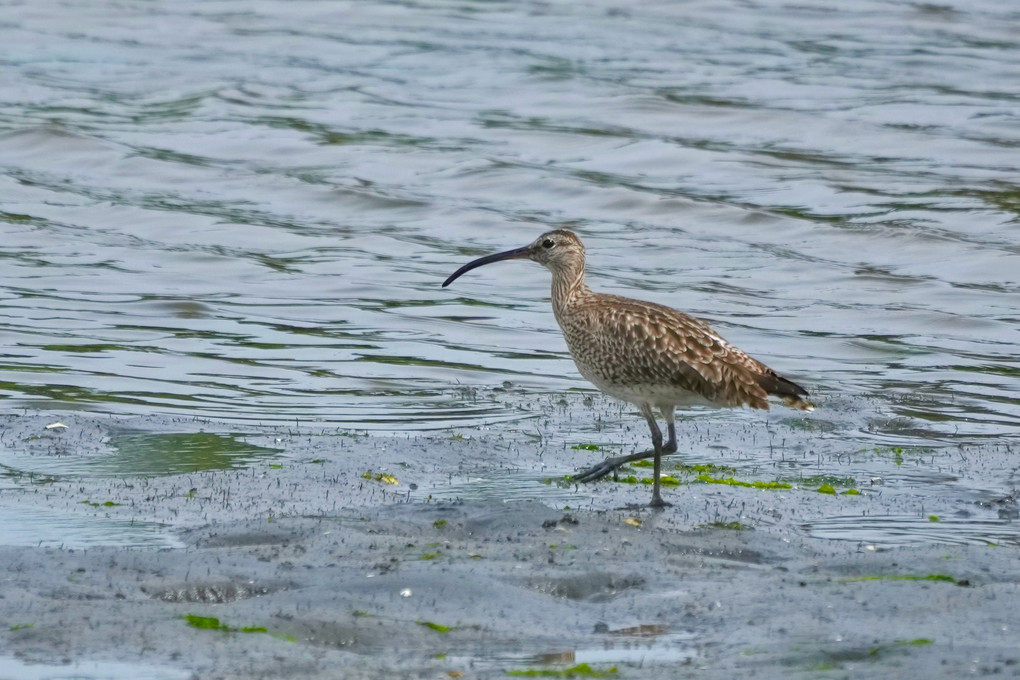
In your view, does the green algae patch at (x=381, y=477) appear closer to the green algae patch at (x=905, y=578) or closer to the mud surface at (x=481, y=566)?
the mud surface at (x=481, y=566)

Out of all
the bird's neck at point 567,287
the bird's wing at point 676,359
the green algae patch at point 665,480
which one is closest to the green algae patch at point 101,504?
the bird's wing at point 676,359

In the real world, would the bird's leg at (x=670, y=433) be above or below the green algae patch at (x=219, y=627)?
below

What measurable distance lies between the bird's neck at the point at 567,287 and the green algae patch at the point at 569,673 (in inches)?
165

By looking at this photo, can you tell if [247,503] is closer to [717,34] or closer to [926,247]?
[926,247]

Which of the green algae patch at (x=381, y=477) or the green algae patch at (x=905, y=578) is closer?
the green algae patch at (x=905, y=578)

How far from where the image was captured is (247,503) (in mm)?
8719

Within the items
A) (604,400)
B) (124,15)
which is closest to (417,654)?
(604,400)

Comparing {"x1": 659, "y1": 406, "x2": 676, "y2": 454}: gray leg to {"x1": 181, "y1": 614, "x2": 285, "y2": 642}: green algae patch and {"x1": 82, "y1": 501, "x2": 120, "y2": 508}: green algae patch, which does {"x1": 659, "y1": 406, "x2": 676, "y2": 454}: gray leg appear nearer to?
{"x1": 82, "y1": 501, "x2": 120, "y2": 508}: green algae patch

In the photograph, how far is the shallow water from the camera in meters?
12.7

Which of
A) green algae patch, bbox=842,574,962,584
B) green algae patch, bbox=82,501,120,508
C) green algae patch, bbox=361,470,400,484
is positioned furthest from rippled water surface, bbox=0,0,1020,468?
green algae patch, bbox=842,574,962,584

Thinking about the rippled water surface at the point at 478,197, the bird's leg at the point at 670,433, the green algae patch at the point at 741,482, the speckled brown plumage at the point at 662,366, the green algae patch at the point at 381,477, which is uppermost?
the speckled brown plumage at the point at 662,366

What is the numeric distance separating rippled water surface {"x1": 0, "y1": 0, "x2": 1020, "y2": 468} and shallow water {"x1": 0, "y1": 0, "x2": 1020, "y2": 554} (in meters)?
0.06

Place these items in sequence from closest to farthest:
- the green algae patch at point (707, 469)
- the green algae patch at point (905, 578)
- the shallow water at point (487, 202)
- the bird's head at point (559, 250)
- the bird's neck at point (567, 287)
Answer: the green algae patch at point (905, 578) < the green algae patch at point (707, 469) < the bird's neck at point (567, 287) < the bird's head at point (559, 250) < the shallow water at point (487, 202)

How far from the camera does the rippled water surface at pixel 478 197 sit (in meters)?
13.1
